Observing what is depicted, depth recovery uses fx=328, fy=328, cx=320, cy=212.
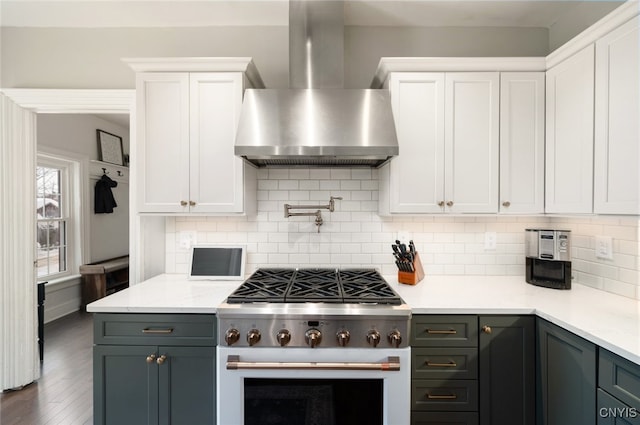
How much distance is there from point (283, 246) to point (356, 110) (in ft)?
3.69

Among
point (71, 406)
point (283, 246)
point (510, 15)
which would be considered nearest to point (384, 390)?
point (283, 246)

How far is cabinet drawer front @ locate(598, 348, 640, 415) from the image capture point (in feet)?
3.84

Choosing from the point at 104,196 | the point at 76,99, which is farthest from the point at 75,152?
the point at 76,99

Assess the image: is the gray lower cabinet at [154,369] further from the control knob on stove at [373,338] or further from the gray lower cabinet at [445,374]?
the gray lower cabinet at [445,374]

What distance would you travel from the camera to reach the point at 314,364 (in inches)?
62.7

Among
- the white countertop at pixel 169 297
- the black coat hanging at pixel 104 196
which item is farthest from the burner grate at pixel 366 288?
the black coat hanging at pixel 104 196

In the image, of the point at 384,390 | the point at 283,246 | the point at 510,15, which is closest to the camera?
the point at 384,390

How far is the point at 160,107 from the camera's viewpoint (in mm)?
2078

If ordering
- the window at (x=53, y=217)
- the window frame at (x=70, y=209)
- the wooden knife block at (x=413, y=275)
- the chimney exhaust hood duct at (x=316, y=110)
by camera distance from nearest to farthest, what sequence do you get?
the chimney exhaust hood duct at (x=316, y=110) < the wooden knife block at (x=413, y=275) < the window at (x=53, y=217) < the window frame at (x=70, y=209)

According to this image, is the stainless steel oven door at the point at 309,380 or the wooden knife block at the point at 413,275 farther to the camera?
the wooden knife block at the point at 413,275

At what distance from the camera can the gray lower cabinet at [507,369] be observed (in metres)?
1.69

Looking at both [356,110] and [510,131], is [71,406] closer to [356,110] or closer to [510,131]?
[356,110]

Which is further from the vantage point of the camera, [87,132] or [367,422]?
[87,132]

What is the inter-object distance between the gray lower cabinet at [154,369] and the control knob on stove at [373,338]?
811mm
